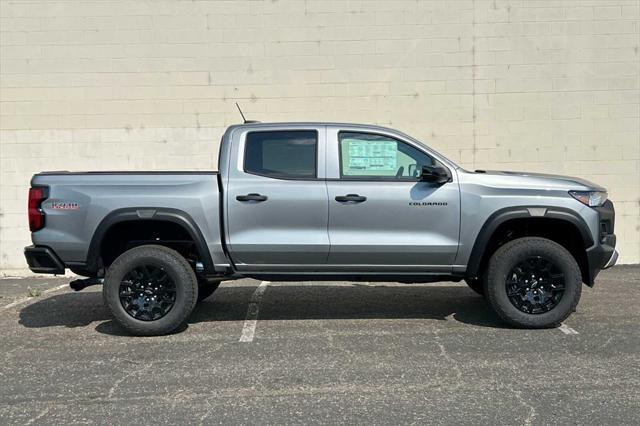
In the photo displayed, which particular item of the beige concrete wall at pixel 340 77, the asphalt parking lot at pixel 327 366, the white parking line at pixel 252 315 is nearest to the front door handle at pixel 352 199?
the asphalt parking lot at pixel 327 366

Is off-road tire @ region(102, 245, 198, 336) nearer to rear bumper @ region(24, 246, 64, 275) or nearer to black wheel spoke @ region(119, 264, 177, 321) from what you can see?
black wheel spoke @ region(119, 264, 177, 321)

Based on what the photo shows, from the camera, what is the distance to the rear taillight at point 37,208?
19.1ft

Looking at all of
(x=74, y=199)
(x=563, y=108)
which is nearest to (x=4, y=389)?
(x=74, y=199)

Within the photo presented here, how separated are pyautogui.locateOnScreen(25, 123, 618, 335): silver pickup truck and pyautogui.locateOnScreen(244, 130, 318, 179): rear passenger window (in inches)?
1.0

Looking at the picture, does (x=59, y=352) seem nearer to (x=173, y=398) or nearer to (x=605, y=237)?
(x=173, y=398)

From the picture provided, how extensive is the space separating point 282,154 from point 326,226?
84 centimetres

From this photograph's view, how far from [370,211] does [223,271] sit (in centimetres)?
153

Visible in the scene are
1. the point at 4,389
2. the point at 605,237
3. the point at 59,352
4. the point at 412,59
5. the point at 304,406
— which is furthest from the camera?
the point at 412,59

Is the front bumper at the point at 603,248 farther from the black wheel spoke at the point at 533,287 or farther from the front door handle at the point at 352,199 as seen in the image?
the front door handle at the point at 352,199

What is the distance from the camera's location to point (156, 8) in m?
9.90

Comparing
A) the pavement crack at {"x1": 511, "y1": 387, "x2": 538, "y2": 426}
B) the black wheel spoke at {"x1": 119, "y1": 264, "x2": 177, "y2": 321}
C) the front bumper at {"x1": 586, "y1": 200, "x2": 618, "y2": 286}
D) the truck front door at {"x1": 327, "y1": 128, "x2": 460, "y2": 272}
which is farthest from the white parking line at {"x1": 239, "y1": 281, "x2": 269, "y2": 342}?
the front bumper at {"x1": 586, "y1": 200, "x2": 618, "y2": 286}

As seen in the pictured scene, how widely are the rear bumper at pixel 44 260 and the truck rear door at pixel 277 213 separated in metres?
1.64

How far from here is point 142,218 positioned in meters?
5.82

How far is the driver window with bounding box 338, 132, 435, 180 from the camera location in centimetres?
595
